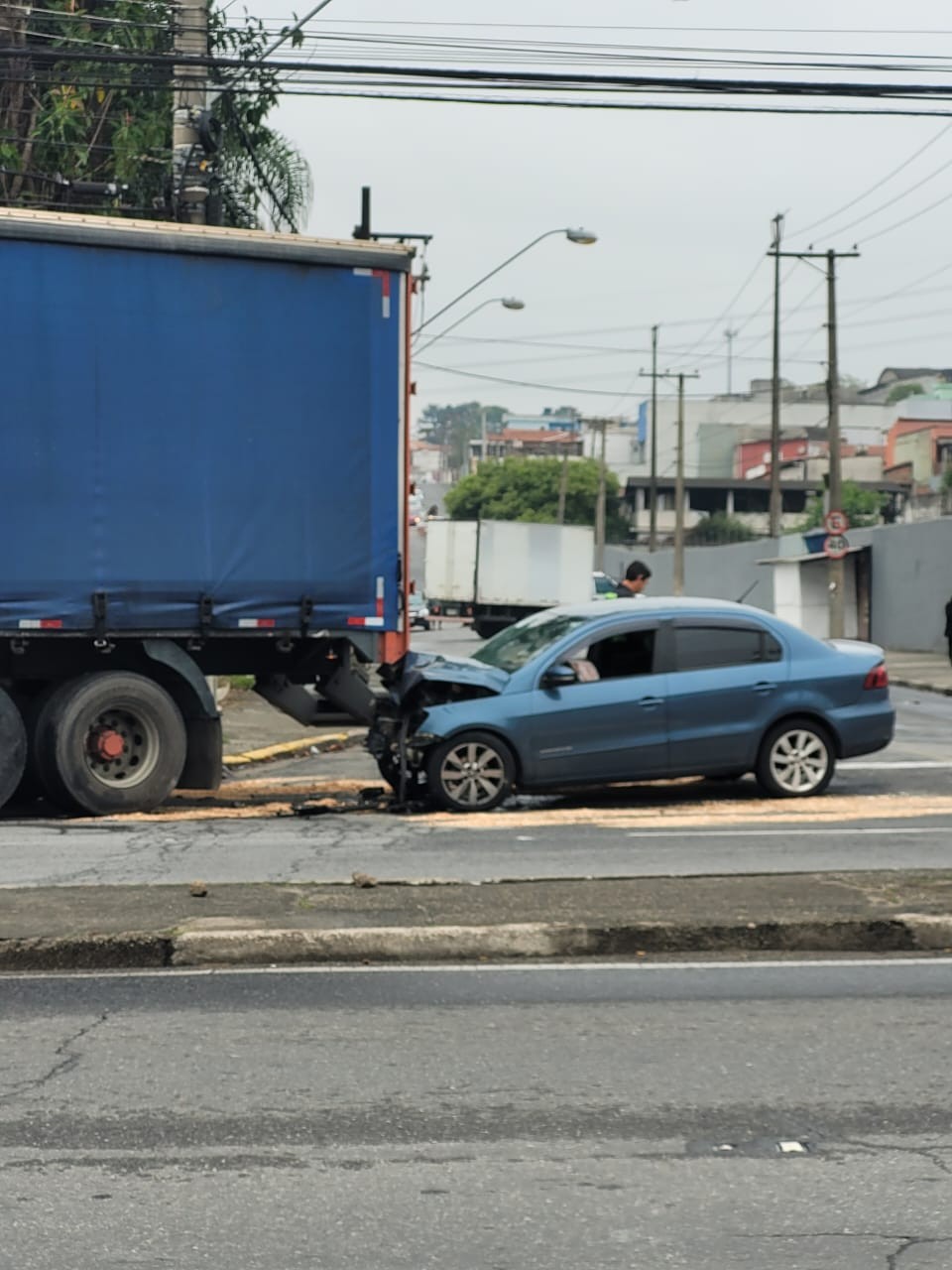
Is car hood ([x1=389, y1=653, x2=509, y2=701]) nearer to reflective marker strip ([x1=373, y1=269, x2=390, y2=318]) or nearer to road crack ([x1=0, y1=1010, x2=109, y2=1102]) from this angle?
reflective marker strip ([x1=373, y1=269, x2=390, y2=318])

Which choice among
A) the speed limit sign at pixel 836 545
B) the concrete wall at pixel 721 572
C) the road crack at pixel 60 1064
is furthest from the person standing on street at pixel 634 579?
the concrete wall at pixel 721 572

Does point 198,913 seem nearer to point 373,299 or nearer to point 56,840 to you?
point 56,840

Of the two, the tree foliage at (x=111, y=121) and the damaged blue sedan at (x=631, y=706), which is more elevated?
the tree foliage at (x=111, y=121)

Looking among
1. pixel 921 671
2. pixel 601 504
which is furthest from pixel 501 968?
pixel 601 504

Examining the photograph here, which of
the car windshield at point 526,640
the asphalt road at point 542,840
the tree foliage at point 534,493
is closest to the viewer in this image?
the asphalt road at point 542,840

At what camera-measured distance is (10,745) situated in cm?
1374

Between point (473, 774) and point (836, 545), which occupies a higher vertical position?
point (836, 545)

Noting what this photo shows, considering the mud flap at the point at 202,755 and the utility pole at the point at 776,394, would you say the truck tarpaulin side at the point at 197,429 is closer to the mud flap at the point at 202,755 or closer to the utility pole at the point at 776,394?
the mud flap at the point at 202,755

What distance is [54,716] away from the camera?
13.8m

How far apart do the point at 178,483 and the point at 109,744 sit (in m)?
2.08

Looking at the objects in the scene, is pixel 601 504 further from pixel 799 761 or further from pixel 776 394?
pixel 799 761

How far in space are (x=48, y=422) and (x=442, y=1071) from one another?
8536 mm

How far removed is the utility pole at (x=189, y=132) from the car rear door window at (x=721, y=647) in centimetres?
659

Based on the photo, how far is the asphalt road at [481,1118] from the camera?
15.2ft
